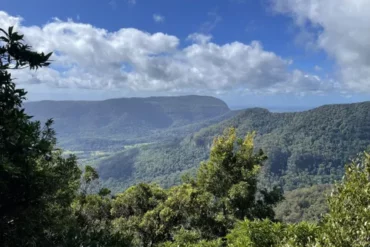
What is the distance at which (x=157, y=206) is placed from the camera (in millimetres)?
25906

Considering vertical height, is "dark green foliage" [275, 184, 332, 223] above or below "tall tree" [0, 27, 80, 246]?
below

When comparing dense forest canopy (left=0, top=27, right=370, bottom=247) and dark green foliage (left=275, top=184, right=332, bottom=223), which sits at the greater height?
dense forest canopy (left=0, top=27, right=370, bottom=247)

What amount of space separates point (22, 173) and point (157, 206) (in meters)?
17.5

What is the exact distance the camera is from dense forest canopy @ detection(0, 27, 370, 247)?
910 centimetres

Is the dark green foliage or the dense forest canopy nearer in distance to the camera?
the dense forest canopy

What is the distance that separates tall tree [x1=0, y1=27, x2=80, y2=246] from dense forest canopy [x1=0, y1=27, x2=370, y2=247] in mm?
27

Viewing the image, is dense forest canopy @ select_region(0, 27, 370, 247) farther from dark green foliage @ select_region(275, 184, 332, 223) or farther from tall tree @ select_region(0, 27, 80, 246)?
dark green foliage @ select_region(275, 184, 332, 223)

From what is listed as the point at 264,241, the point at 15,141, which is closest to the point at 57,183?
the point at 15,141

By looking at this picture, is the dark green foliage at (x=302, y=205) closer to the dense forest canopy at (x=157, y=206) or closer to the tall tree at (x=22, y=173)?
the dense forest canopy at (x=157, y=206)

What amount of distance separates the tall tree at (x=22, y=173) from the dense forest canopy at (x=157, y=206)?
27 millimetres

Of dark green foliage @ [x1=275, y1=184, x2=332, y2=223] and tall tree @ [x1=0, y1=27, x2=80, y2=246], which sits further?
dark green foliage @ [x1=275, y1=184, x2=332, y2=223]

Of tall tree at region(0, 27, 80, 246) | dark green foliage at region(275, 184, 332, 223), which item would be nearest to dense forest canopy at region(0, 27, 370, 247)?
tall tree at region(0, 27, 80, 246)

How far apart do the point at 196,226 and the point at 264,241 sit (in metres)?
11.0

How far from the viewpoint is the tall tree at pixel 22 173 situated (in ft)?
28.5
